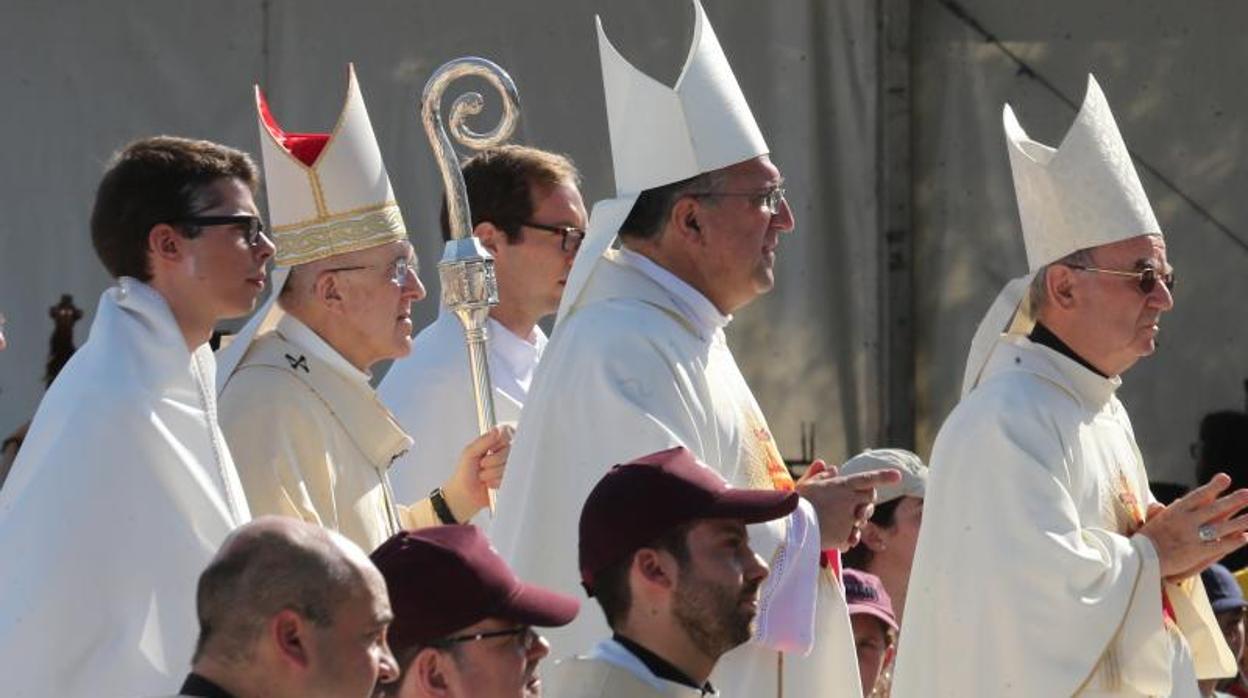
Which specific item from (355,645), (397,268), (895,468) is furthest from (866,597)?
(355,645)

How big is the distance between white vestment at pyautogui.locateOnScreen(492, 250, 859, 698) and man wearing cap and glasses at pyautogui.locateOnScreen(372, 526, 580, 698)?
117 centimetres

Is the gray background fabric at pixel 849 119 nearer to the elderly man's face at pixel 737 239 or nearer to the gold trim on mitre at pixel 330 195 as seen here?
the gold trim on mitre at pixel 330 195

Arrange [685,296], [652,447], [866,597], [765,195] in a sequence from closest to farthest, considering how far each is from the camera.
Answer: [652,447]
[685,296]
[765,195]
[866,597]

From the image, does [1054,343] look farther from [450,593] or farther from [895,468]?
[450,593]

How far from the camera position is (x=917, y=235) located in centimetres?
1055

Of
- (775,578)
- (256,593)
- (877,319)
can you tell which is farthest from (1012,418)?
(877,319)

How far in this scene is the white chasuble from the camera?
233 inches

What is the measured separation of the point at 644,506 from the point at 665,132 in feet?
5.79

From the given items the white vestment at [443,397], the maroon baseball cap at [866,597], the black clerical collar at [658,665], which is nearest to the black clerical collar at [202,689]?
the black clerical collar at [658,665]

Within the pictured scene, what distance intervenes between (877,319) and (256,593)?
260 inches

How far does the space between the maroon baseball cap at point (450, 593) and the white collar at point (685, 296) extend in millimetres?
1586

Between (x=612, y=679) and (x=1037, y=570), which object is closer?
(x=612, y=679)

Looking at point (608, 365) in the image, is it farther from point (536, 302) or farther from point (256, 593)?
point (256, 593)

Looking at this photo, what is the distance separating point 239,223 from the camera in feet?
18.2
